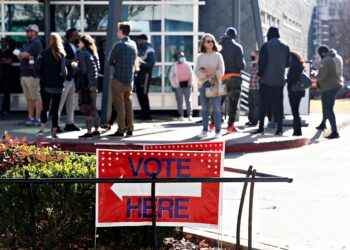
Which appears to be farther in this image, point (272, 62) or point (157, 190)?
point (272, 62)

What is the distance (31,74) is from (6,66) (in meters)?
1.91

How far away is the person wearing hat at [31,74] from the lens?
14383 millimetres

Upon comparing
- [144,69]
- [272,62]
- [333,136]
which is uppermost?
[272,62]

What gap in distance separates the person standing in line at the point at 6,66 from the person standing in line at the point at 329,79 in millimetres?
6737

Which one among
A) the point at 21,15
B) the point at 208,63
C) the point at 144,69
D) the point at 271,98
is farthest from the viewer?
the point at 21,15

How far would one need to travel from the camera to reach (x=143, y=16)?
1816 cm

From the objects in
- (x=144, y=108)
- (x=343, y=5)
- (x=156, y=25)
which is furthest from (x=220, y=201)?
(x=343, y=5)

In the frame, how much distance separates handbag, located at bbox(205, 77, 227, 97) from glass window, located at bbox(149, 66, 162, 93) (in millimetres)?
6059

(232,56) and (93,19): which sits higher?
(93,19)

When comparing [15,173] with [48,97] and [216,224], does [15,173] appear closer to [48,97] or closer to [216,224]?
[216,224]

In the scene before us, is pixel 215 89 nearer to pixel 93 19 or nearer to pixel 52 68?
pixel 52 68

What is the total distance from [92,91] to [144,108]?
166 inches

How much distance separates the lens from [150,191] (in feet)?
15.8

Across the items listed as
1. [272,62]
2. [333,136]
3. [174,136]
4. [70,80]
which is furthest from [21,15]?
[333,136]
